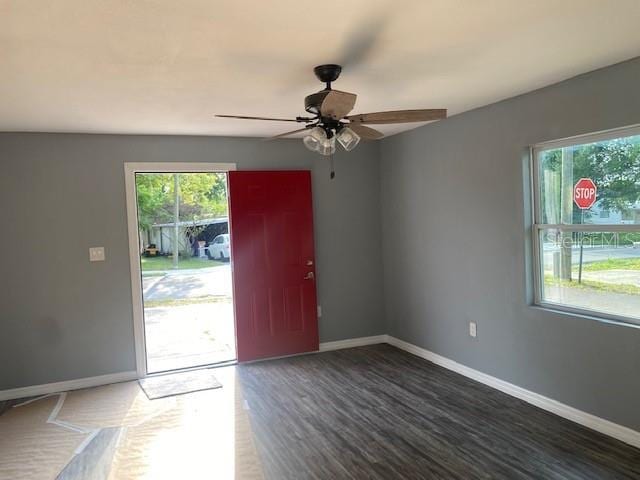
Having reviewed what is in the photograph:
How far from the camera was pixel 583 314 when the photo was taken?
10.7 ft

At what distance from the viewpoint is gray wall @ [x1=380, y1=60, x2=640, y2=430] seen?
301cm

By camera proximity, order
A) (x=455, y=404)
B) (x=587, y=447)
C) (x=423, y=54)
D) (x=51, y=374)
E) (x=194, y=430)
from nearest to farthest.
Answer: (x=423, y=54) → (x=587, y=447) → (x=194, y=430) → (x=455, y=404) → (x=51, y=374)

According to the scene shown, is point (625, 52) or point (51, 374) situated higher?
point (625, 52)

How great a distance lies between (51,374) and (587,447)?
426cm

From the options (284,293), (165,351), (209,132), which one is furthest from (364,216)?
(165,351)

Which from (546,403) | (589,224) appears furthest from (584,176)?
(546,403)

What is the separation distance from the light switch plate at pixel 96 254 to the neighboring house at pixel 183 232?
3.24 meters

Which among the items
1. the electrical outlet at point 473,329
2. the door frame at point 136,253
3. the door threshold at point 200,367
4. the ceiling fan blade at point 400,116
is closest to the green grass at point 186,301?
the door threshold at point 200,367

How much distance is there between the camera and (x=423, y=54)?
255 centimetres

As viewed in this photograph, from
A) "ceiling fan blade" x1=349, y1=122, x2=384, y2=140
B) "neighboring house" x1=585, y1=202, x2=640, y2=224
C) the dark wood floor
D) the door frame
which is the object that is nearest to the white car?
the door frame

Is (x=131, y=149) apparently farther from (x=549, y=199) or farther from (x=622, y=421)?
(x=622, y=421)

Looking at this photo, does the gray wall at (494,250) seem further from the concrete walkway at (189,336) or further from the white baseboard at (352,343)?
the concrete walkway at (189,336)

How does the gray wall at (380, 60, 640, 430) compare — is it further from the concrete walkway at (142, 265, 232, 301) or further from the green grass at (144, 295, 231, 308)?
the concrete walkway at (142, 265, 232, 301)

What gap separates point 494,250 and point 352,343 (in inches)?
82.2
